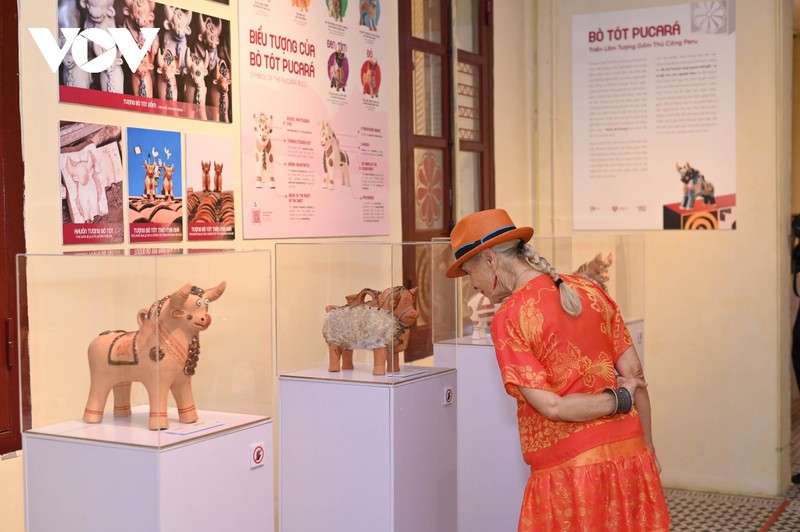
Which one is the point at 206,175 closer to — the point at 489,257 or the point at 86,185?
the point at 86,185

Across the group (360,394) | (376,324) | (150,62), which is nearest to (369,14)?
(150,62)

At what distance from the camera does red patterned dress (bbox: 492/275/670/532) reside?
2533 millimetres

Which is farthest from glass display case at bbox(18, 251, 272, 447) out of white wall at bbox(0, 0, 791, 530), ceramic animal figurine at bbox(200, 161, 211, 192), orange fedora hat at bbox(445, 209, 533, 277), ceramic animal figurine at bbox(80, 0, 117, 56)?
white wall at bbox(0, 0, 791, 530)

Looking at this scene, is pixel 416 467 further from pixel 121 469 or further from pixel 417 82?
pixel 417 82

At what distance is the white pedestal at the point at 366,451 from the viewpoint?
336cm

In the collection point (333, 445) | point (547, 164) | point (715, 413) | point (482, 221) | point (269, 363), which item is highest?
point (547, 164)

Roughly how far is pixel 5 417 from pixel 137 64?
130cm

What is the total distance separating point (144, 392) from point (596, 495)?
118cm

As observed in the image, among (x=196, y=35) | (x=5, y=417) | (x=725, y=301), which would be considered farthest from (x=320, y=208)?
(x=725, y=301)

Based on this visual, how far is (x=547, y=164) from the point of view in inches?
250

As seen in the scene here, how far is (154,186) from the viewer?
367cm

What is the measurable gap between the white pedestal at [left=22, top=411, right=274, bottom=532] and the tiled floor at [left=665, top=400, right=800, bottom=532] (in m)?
3.20

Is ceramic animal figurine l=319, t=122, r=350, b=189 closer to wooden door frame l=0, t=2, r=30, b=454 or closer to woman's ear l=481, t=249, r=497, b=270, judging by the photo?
wooden door frame l=0, t=2, r=30, b=454

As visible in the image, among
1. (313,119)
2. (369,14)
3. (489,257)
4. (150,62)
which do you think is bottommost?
(489,257)
